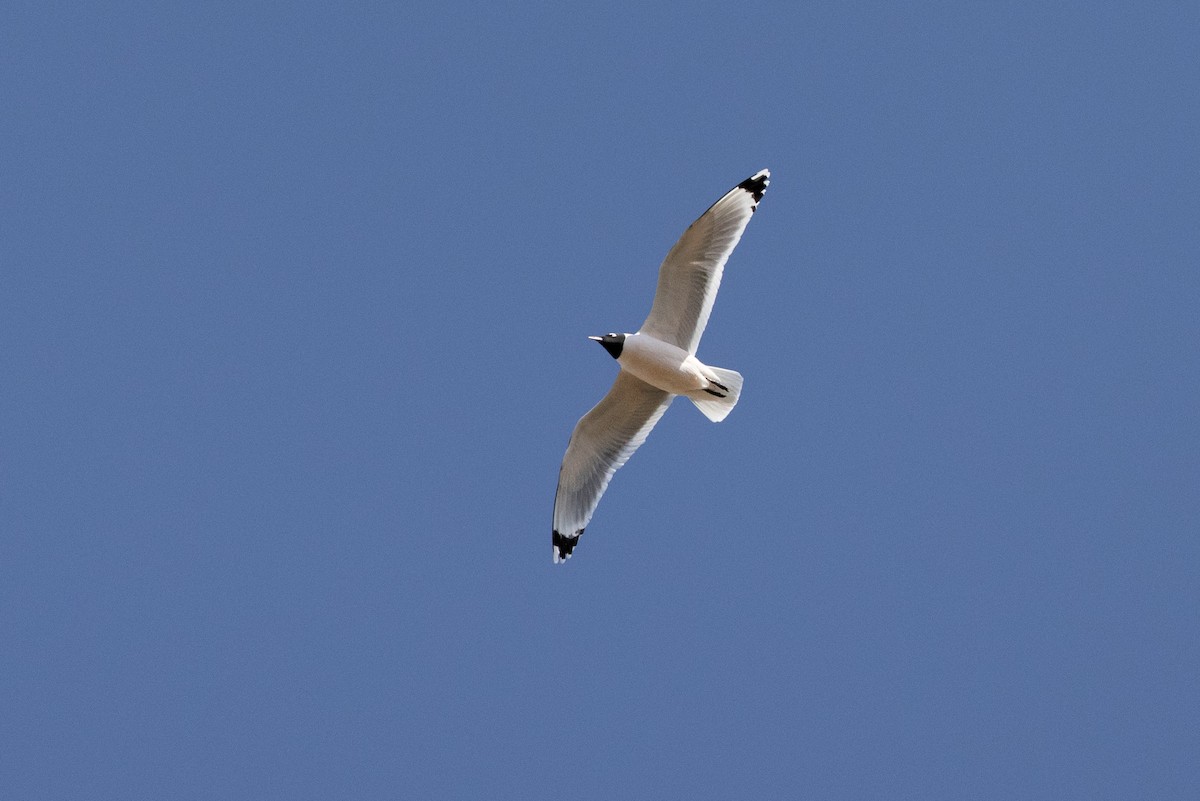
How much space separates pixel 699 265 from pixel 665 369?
0.81 m

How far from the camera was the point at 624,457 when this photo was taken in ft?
33.9

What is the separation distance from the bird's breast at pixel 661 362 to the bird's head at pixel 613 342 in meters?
0.04

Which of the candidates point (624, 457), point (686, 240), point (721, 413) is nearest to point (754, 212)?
point (686, 240)

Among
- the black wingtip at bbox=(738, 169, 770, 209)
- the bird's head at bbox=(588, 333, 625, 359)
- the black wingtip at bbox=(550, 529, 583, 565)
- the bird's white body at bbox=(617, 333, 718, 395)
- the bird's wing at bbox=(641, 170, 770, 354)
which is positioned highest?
the black wingtip at bbox=(738, 169, 770, 209)

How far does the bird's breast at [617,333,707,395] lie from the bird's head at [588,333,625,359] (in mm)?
40

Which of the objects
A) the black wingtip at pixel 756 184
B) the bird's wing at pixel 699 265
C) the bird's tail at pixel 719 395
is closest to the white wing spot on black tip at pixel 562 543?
the bird's tail at pixel 719 395

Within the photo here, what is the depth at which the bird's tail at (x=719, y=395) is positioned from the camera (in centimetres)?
971

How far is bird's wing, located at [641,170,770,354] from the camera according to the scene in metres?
9.37

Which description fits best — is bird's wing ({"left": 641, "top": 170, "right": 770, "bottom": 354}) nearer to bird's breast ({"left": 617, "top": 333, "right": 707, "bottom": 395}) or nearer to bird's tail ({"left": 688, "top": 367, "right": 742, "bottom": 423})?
bird's breast ({"left": 617, "top": 333, "right": 707, "bottom": 395})

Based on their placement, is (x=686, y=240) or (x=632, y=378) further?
(x=632, y=378)

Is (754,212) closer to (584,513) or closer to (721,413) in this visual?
(721,413)

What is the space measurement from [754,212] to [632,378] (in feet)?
5.35

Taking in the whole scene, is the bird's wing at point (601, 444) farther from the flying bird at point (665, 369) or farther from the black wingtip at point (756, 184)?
the black wingtip at point (756, 184)

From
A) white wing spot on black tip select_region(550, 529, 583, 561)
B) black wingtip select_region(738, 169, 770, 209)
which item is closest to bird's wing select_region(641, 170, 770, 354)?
black wingtip select_region(738, 169, 770, 209)
